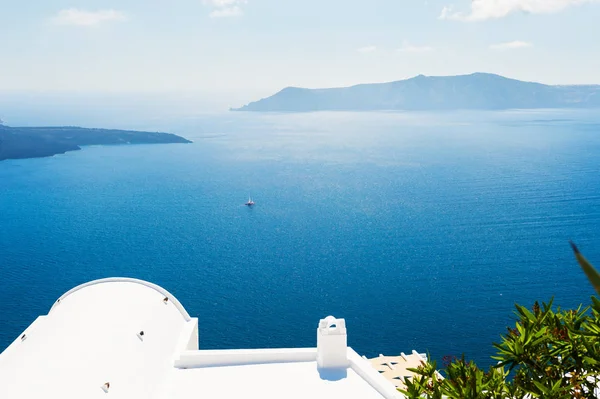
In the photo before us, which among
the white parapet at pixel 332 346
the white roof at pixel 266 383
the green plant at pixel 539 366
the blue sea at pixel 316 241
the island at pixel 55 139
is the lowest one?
the blue sea at pixel 316 241

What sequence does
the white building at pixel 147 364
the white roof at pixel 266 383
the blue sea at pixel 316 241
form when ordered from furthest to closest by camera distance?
the blue sea at pixel 316 241
the white roof at pixel 266 383
the white building at pixel 147 364

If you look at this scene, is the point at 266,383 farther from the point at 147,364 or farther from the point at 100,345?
the point at 100,345

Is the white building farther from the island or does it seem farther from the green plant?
the island

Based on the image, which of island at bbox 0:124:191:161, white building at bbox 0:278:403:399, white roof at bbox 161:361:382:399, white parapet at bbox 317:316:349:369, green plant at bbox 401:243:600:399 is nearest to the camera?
green plant at bbox 401:243:600:399

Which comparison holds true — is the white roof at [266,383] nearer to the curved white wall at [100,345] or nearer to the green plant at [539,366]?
the curved white wall at [100,345]

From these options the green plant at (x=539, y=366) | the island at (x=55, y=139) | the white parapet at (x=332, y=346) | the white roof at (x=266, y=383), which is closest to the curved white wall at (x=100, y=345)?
the white roof at (x=266, y=383)

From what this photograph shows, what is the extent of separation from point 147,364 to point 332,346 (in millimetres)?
6395

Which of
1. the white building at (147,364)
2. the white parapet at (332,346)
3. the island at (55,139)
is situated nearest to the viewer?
the white building at (147,364)

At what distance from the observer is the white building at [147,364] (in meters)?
15.7

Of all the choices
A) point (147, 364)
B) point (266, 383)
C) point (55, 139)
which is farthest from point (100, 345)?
point (55, 139)

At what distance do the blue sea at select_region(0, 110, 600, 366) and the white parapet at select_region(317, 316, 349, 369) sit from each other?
2168 centimetres

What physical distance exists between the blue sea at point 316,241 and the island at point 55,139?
13698 mm

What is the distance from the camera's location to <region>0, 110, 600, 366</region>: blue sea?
147 ft

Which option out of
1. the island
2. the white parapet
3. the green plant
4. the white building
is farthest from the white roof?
the island
